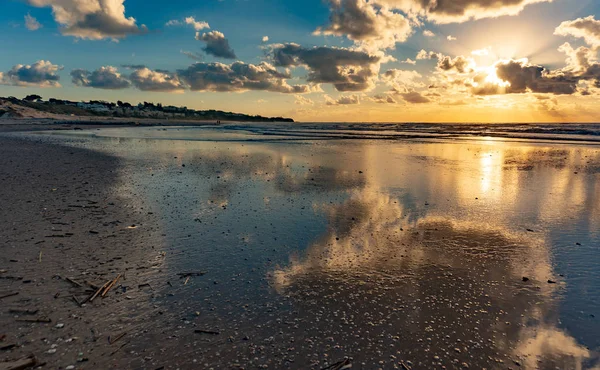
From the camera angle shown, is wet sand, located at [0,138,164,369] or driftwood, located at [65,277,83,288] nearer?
wet sand, located at [0,138,164,369]

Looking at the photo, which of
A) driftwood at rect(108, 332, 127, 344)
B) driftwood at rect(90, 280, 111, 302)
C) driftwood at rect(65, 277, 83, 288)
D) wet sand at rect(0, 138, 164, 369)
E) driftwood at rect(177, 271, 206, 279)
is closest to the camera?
wet sand at rect(0, 138, 164, 369)

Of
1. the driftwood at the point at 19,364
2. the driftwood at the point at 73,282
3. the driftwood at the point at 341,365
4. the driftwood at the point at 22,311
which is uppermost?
the driftwood at the point at 73,282

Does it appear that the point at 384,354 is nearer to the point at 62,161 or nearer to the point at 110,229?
the point at 110,229

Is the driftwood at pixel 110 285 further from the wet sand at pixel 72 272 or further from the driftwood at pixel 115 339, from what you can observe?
the driftwood at pixel 115 339

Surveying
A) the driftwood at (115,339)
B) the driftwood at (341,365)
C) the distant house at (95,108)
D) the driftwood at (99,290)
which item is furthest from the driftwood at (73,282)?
the distant house at (95,108)

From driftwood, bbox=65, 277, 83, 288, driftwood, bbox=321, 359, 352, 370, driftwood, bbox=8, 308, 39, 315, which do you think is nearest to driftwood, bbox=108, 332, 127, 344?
driftwood, bbox=8, 308, 39, 315

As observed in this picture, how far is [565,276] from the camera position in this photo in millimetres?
6980

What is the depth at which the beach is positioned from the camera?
477cm

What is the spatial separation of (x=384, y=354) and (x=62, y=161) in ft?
81.7

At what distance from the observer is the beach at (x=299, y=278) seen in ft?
15.7

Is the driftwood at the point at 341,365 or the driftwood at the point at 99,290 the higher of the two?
the driftwood at the point at 99,290

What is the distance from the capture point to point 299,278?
22.5ft

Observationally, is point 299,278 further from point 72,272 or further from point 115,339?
point 72,272

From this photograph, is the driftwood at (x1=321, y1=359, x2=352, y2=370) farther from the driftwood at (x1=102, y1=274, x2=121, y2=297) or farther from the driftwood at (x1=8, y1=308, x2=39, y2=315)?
the driftwood at (x1=8, y1=308, x2=39, y2=315)
